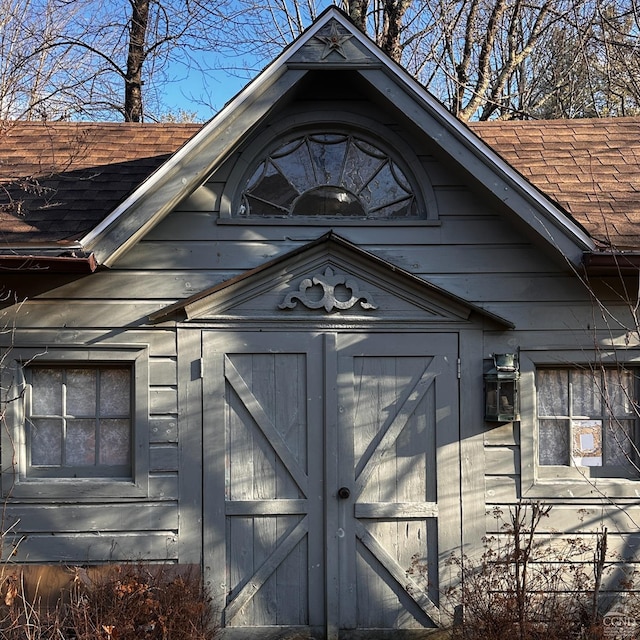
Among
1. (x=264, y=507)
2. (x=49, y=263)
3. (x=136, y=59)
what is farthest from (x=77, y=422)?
(x=136, y=59)

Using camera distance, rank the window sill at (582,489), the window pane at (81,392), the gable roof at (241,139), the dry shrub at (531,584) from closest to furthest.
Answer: the dry shrub at (531,584)
the gable roof at (241,139)
the window sill at (582,489)
the window pane at (81,392)

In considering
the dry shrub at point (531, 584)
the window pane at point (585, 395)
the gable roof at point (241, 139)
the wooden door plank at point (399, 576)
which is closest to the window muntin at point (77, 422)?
the gable roof at point (241, 139)

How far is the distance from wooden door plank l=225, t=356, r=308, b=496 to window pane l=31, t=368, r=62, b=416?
54.6 inches

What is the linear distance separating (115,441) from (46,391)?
0.69 meters

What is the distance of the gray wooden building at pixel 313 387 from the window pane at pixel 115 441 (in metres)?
0.02

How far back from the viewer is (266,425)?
5934 mm

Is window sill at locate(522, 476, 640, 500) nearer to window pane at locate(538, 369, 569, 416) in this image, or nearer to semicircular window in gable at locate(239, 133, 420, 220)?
window pane at locate(538, 369, 569, 416)

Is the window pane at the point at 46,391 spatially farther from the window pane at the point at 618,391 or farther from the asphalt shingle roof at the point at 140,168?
the window pane at the point at 618,391

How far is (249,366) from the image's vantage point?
5980mm

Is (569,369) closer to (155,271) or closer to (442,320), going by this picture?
(442,320)

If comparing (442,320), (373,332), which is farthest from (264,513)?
(442,320)

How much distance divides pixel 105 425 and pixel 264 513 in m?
1.46

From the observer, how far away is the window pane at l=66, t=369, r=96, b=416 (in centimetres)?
604

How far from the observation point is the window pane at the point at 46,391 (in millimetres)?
6027
